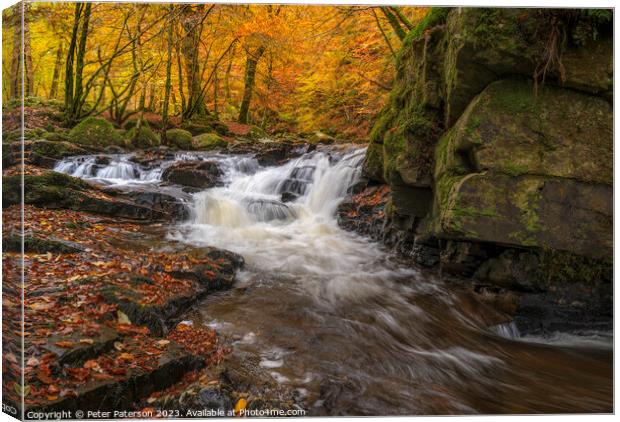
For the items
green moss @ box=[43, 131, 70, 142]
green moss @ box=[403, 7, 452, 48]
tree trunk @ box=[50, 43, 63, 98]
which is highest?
green moss @ box=[403, 7, 452, 48]

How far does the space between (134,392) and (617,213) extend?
12.8ft

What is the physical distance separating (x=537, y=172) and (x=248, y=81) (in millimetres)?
3208

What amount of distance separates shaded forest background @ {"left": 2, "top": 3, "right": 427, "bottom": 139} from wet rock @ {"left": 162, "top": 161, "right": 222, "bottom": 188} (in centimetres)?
135

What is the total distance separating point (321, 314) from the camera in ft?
12.7

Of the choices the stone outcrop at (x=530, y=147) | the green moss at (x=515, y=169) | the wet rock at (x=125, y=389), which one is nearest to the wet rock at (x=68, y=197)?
the wet rock at (x=125, y=389)

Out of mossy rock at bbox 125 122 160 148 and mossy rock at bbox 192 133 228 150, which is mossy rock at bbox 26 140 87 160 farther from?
mossy rock at bbox 192 133 228 150

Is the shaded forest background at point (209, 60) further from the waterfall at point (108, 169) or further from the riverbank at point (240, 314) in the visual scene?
the riverbank at point (240, 314)

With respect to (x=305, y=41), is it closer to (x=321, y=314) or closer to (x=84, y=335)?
(x=321, y=314)

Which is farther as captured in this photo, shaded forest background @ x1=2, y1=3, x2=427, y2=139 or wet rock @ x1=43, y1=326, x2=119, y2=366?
shaded forest background @ x1=2, y1=3, x2=427, y2=139

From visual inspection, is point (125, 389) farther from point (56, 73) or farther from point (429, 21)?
point (429, 21)

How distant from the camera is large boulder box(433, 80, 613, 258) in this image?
340 centimetres

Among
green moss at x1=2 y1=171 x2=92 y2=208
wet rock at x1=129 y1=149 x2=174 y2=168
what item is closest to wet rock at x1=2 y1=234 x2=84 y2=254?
green moss at x1=2 y1=171 x2=92 y2=208

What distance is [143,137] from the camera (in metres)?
5.46

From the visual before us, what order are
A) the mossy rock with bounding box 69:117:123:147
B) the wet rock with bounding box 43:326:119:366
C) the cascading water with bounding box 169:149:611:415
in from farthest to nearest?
the mossy rock with bounding box 69:117:123:147, the cascading water with bounding box 169:149:611:415, the wet rock with bounding box 43:326:119:366
